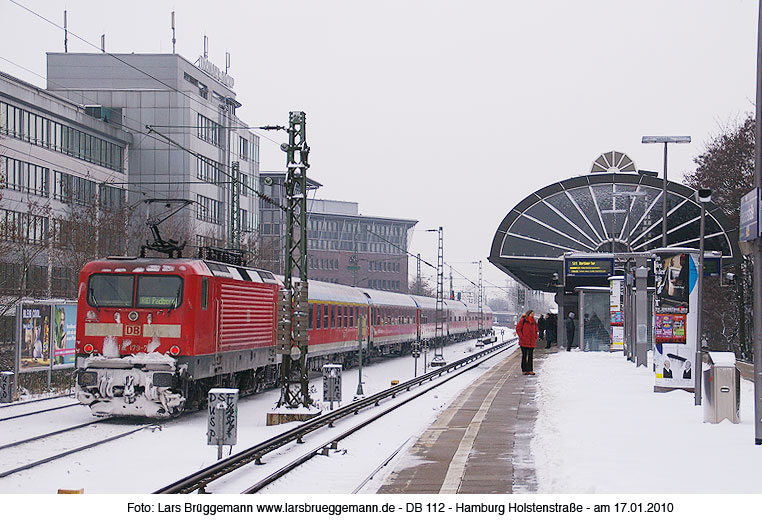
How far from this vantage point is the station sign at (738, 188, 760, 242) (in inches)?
492

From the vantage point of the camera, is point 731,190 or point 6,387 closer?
point 6,387

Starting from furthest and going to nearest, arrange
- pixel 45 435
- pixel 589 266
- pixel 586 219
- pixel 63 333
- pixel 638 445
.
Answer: pixel 586 219, pixel 589 266, pixel 63 333, pixel 45 435, pixel 638 445

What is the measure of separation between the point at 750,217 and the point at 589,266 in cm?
2691

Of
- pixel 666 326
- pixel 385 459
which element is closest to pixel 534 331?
pixel 666 326

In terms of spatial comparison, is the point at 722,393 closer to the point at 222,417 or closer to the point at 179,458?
the point at 222,417

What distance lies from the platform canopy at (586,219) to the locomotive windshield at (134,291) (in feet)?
112

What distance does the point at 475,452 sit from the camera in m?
13.7

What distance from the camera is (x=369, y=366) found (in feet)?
138

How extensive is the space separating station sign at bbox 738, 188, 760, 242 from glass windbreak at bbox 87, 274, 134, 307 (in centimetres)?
1138

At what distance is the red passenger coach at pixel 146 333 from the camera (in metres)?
18.4

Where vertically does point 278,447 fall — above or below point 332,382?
below

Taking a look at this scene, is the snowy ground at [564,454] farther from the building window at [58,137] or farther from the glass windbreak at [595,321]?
the building window at [58,137]

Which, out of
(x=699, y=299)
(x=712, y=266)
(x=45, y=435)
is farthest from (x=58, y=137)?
(x=699, y=299)

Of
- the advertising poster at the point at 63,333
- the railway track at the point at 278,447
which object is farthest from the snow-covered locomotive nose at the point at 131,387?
the advertising poster at the point at 63,333
